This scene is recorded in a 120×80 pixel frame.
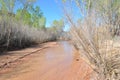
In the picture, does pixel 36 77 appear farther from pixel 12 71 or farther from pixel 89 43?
pixel 89 43

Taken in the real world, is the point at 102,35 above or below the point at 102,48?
above

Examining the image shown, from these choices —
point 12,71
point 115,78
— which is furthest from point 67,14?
point 12,71

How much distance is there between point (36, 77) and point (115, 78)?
3668 millimetres

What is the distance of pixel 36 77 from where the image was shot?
830 cm

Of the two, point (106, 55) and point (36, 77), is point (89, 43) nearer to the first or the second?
point (106, 55)

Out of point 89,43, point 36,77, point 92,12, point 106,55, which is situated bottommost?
point 36,77

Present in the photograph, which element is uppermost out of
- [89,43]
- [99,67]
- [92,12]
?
[92,12]

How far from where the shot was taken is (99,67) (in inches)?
256

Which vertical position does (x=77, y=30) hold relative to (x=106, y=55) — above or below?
above

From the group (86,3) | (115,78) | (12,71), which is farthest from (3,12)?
(115,78)

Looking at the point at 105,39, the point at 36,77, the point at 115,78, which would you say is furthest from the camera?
the point at 36,77

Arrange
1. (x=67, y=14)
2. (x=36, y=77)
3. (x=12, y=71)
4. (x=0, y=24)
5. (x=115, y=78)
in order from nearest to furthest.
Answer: (x=115, y=78) < (x=67, y=14) < (x=36, y=77) < (x=12, y=71) < (x=0, y=24)

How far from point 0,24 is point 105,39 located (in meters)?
13.8

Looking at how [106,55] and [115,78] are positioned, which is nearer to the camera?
[115,78]
